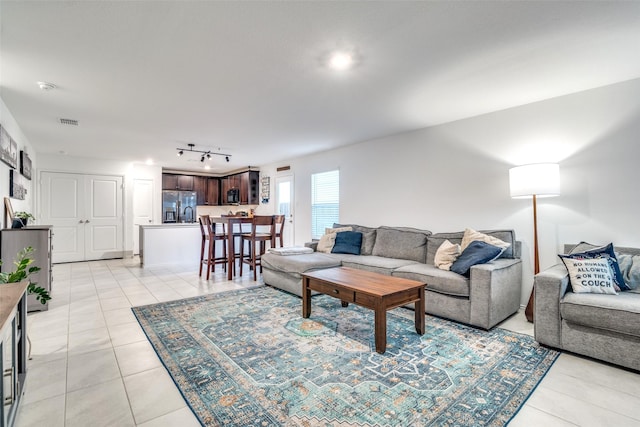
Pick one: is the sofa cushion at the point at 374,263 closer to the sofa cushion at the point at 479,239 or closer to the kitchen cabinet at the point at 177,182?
the sofa cushion at the point at 479,239

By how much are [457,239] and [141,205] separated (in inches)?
297

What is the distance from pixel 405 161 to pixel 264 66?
9.22 feet

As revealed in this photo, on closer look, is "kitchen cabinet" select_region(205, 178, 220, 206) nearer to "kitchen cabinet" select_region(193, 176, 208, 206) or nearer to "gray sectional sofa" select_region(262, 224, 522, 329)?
"kitchen cabinet" select_region(193, 176, 208, 206)

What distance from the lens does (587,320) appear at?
7.46ft

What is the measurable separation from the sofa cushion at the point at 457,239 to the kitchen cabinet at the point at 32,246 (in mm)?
4583

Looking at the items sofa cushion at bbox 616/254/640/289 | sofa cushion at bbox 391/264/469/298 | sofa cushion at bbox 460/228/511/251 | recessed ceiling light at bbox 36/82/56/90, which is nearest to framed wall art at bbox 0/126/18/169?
recessed ceiling light at bbox 36/82/56/90

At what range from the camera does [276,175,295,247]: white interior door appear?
714 centimetres

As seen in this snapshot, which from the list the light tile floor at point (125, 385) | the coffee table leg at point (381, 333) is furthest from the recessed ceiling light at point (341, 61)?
the light tile floor at point (125, 385)

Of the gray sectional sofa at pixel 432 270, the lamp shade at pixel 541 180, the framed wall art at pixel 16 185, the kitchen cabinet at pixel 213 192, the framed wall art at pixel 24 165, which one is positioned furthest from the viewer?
the kitchen cabinet at pixel 213 192

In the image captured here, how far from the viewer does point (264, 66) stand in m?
2.62

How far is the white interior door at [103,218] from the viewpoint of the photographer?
23.4 ft

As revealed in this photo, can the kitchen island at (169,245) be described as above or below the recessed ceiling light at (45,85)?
below

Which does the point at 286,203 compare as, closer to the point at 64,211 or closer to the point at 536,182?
the point at 64,211

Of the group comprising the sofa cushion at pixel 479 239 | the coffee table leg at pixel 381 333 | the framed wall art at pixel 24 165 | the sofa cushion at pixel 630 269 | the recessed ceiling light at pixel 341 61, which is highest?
the recessed ceiling light at pixel 341 61
